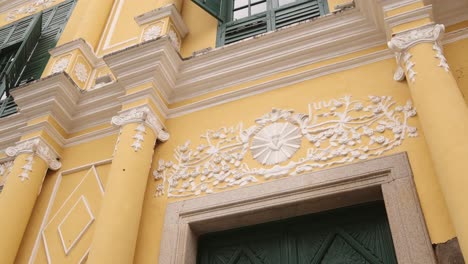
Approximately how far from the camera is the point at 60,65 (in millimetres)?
5996

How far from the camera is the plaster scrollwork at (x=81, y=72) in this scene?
19.6ft

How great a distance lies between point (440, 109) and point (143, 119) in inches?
112

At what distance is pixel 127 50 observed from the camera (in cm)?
507

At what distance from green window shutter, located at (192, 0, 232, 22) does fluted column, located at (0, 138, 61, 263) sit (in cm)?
261

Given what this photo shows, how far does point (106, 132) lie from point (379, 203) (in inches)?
128

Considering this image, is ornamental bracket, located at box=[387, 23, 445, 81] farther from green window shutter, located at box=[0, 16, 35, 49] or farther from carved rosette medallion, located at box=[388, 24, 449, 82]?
green window shutter, located at box=[0, 16, 35, 49]

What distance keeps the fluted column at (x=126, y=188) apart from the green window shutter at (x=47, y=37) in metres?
2.93

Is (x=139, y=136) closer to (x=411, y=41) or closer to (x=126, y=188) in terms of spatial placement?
(x=126, y=188)

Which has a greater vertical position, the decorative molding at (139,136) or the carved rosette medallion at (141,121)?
the carved rosette medallion at (141,121)

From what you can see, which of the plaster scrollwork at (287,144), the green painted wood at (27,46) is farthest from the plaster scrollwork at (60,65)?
the plaster scrollwork at (287,144)

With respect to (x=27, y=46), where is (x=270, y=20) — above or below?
→ below

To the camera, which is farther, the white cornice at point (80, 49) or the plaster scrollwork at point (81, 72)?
the white cornice at point (80, 49)

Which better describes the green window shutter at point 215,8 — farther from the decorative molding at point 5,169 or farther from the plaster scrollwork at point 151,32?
the decorative molding at point 5,169

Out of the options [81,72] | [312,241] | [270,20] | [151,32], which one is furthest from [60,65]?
[312,241]
